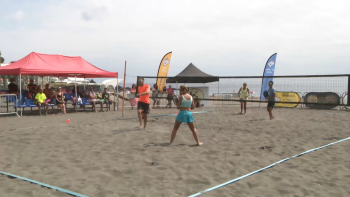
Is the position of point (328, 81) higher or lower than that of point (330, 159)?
higher

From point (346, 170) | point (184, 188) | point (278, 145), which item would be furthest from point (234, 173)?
point (278, 145)

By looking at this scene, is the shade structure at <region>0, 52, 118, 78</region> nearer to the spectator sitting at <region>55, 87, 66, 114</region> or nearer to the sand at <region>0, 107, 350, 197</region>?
the spectator sitting at <region>55, 87, 66, 114</region>

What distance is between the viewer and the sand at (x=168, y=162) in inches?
146

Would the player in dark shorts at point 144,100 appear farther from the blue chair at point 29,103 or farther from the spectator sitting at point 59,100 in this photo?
the blue chair at point 29,103

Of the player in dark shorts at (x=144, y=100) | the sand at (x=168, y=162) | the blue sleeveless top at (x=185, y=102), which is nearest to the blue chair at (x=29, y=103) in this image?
the sand at (x=168, y=162)

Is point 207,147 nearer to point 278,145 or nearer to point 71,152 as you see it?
point 278,145

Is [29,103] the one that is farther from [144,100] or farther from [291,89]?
[291,89]

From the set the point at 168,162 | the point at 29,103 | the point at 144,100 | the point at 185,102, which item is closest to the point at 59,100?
the point at 29,103

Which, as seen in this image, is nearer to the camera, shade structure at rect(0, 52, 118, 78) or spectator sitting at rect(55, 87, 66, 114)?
shade structure at rect(0, 52, 118, 78)

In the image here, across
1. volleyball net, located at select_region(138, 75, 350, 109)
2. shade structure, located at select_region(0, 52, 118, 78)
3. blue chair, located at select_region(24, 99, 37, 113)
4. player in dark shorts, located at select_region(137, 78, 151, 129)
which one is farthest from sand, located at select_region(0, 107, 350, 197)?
shade structure, located at select_region(0, 52, 118, 78)

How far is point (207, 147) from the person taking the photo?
6.02 meters

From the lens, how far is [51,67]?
1289cm

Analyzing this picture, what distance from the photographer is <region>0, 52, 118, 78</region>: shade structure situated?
12024mm

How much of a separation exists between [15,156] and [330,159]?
575cm
